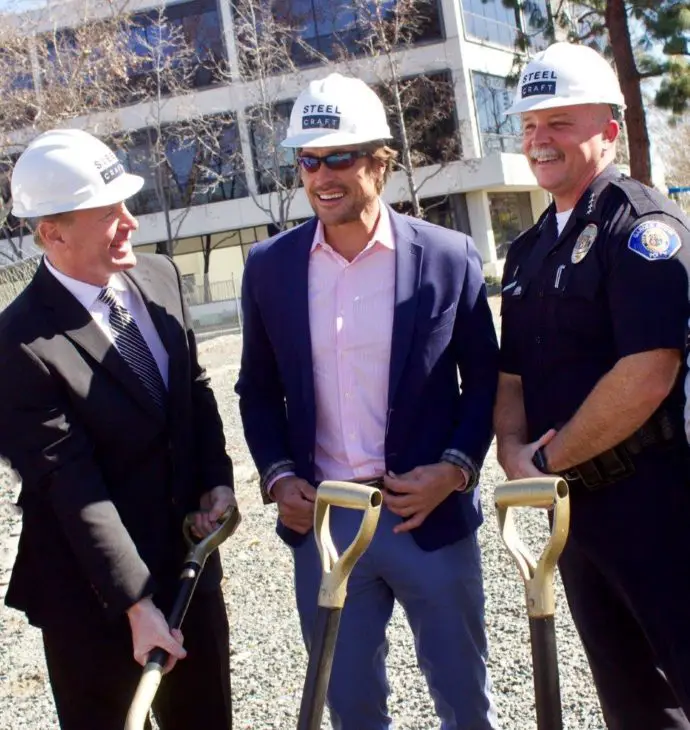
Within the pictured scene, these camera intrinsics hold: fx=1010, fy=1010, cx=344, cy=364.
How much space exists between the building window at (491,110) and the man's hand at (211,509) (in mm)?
30913

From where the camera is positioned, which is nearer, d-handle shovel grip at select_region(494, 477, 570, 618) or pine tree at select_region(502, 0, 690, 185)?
d-handle shovel grip at select_region(494, 477, 570, 618)

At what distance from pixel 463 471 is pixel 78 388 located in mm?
1162

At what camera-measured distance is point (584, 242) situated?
2.91m

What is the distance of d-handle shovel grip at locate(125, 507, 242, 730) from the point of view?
228 cm

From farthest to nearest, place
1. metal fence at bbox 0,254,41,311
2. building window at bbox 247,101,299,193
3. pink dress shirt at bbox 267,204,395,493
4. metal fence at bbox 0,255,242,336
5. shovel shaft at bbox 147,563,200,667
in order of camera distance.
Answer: building window at bbox 247,101,299,193
metal fence at bbox 0,255,242,336
metal fence at bbox 0,254,41,311
pink dress shirt at bbox 267,204,395,493
shovel shaft at bbox 147,563,200,667

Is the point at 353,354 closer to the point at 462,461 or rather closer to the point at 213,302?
the point at 462,461

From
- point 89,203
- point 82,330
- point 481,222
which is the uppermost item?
point 89,203

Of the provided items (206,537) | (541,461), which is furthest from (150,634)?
(541,461)

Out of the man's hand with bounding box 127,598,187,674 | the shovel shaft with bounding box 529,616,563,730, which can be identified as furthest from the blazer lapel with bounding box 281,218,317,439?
the shovel shaft with bounding box 529,616,563,730

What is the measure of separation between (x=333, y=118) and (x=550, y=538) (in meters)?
1.48

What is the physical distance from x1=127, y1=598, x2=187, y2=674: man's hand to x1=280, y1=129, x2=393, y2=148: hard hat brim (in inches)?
55.1

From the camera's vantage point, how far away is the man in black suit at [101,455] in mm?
2795

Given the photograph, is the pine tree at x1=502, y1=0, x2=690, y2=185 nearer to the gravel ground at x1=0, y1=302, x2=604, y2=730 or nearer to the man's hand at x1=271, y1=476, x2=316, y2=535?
the gravel ground at x1=0, y1=302, x2=604, y2=730

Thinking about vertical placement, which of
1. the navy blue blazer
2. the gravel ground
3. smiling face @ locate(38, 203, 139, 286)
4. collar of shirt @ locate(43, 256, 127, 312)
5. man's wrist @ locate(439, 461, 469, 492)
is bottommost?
the gravel ground
